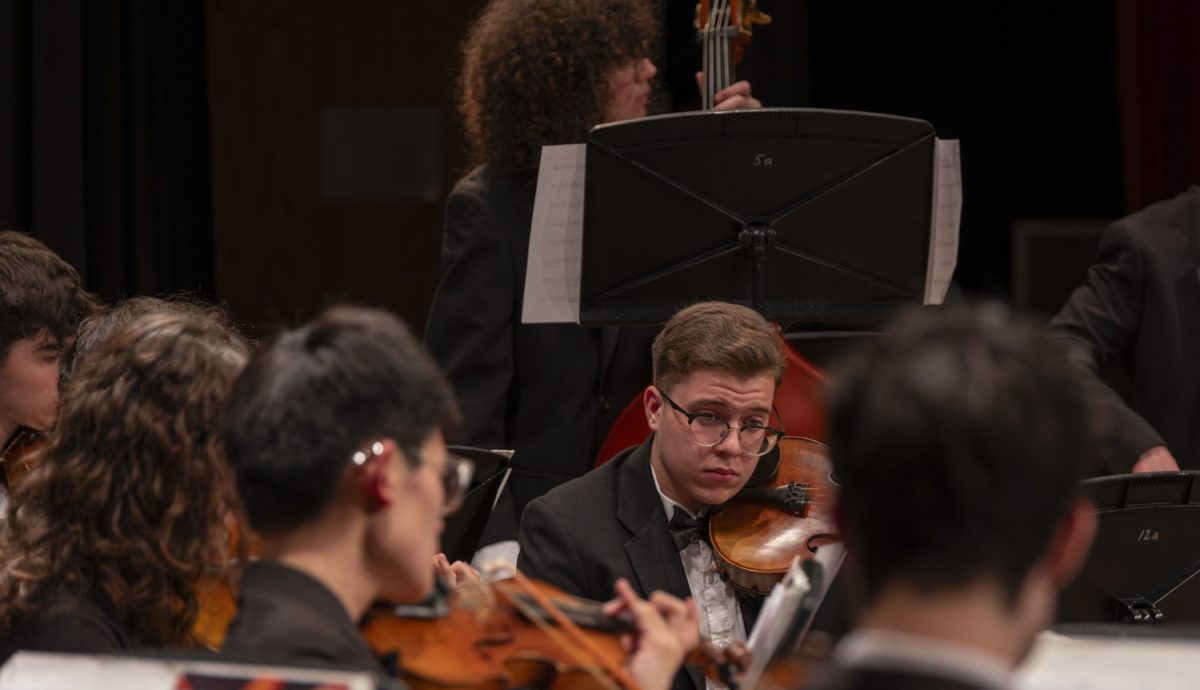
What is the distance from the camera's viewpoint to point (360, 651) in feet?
4.61

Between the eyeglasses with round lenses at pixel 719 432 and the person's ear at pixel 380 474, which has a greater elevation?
the person's ear at pixel 380 474

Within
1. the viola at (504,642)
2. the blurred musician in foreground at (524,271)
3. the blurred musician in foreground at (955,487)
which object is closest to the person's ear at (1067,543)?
the blurred musician in foreground at (955,487)

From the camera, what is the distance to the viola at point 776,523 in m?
2.24

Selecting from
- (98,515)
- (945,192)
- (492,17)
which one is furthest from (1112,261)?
(98,515)

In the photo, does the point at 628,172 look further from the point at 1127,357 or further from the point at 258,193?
the point at 258,193

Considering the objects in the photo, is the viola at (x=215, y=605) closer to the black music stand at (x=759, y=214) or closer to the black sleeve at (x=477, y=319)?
the black music stand at (x=759, y=214)

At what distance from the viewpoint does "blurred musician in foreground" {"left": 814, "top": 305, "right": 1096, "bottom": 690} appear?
1.01 meters

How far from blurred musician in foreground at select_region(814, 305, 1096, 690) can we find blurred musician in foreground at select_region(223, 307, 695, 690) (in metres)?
0.50

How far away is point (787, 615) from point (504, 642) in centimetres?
31

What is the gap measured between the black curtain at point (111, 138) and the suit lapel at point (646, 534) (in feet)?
4.56

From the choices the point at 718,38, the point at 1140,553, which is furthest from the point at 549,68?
the point at 1140,553

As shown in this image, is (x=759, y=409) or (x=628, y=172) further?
(x=628, y=172)

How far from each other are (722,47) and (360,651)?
192cm

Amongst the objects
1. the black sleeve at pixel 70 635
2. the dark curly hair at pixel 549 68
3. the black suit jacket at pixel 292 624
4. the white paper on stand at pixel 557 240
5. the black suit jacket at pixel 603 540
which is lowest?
the black suit jacket at pixel 603 540
